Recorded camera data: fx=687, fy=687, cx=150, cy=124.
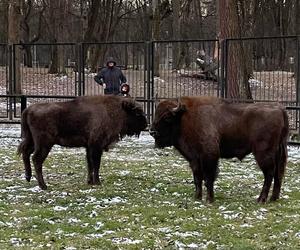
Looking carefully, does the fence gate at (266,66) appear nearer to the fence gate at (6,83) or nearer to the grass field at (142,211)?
the grass field at (142,211)

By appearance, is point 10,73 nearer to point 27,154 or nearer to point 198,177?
point 27,154

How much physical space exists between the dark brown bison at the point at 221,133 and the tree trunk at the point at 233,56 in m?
7.53

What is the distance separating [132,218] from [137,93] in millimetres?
15035

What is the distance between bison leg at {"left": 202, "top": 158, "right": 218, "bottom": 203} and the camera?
930 cm

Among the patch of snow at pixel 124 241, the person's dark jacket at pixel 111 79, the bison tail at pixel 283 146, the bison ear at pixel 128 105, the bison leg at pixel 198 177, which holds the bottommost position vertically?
the patch of snow at pixel 124 241

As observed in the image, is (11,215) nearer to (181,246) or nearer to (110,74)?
(181,246)

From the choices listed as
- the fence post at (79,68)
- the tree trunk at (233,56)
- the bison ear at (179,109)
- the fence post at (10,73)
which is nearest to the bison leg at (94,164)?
the bison ear at (179,109)

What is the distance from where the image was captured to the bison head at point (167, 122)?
949cm

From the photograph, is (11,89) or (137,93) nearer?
(11,89)

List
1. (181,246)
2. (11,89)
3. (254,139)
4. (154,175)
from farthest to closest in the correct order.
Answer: (11,89) → (154,175) → (254,139) → (181,246)

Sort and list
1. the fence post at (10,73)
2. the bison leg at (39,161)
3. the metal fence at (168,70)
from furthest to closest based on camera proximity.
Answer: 1. the fence post at (10,73)
2. the metal fence at (168,70)
3. the bison leg at (39,161)

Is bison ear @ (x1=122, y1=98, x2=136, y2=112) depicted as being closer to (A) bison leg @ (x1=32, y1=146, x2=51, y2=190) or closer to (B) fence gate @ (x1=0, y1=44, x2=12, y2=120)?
(A) bison leg @ (x1=32, y1=146, x2=51, y2=190)

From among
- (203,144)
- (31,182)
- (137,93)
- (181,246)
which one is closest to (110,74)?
(137,93)

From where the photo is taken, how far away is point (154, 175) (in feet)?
38.4
